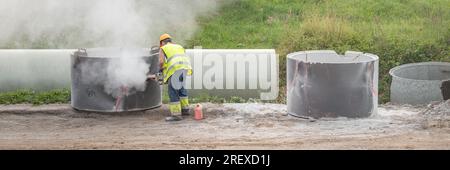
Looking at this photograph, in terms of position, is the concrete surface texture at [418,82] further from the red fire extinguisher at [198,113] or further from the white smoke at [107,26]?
the white smoke at [107,26]

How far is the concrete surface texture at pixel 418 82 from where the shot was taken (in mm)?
14609

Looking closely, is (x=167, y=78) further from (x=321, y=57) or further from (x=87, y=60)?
(x=321, y=57)

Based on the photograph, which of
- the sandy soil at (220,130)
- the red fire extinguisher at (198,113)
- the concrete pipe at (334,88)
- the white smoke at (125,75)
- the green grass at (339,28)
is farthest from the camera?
the green grass at (339,28)

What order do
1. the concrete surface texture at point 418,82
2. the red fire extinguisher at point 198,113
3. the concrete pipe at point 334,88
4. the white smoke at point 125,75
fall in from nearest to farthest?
the concrete pipe at point 334,88 < the red fire extinguisher at point 198,113 < the white smoke at point 125,75 < the concrete surface texture at point 418,82

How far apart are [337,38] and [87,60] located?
5938 mm

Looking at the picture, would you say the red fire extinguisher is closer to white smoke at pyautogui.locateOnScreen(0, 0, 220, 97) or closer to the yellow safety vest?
the yellow safety vest

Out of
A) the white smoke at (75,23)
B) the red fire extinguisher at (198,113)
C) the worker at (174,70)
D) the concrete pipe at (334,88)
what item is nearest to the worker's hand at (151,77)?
the worker at (174,70)

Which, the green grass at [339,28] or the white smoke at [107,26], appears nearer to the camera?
the white smoke at [107,26]

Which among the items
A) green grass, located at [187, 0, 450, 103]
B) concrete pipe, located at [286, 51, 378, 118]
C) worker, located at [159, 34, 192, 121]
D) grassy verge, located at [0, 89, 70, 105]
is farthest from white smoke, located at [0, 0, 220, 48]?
concrete pipe, located at [286, 51, 378, 118]

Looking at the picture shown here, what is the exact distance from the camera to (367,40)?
17.8 m

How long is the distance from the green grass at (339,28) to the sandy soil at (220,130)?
80.1 inches

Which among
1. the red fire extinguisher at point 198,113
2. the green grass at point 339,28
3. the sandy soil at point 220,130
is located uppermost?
the green grass at point 339,28

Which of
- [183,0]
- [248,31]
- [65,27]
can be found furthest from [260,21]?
[65,27]

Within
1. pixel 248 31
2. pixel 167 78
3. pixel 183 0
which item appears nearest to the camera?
pixel 167 78
